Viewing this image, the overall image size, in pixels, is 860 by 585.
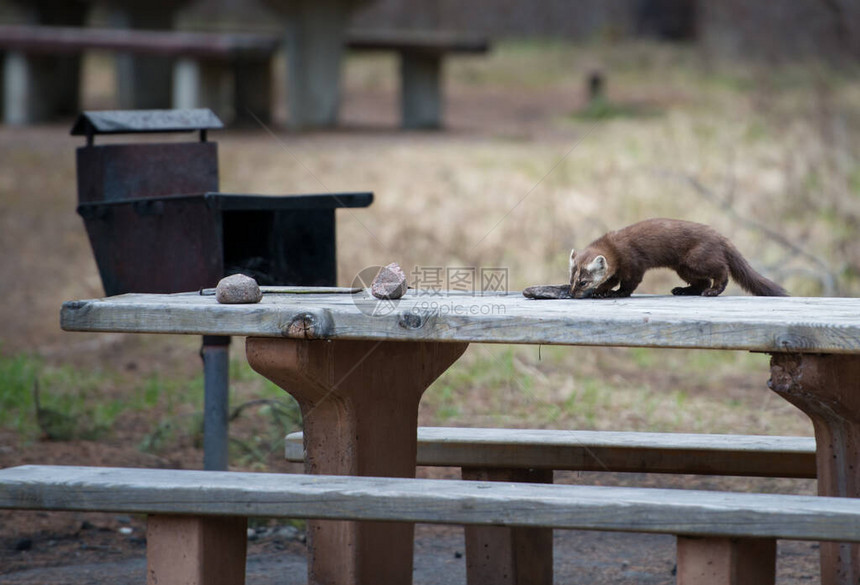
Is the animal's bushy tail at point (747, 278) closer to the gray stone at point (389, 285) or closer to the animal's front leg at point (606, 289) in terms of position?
the animal's front leg at point (606, 289)

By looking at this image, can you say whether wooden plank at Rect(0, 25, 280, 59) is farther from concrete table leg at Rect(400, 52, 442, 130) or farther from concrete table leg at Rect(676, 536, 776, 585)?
concrete table leg at Rect(676, 536, 776, 585)

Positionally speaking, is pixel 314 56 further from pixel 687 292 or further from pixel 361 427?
pixel 361 427

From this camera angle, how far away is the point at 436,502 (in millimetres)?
2627

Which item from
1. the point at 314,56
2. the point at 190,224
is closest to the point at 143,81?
the point at 314,56

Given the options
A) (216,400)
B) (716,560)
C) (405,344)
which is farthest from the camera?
(216,400)

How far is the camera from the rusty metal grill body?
3.98 m

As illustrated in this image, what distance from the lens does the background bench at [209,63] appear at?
454 inches

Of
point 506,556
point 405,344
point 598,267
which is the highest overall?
point 598,267

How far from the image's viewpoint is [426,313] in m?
2.76

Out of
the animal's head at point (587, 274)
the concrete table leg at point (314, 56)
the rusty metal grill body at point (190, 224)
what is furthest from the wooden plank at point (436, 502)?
the concrete table leg at point (314, 56)

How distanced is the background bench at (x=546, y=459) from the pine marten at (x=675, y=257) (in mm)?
562

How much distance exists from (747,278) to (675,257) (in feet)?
0.73

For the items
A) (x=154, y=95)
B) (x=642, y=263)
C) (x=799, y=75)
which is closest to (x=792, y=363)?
(x=642, y=263)

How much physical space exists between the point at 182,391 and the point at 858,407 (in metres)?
4.08
